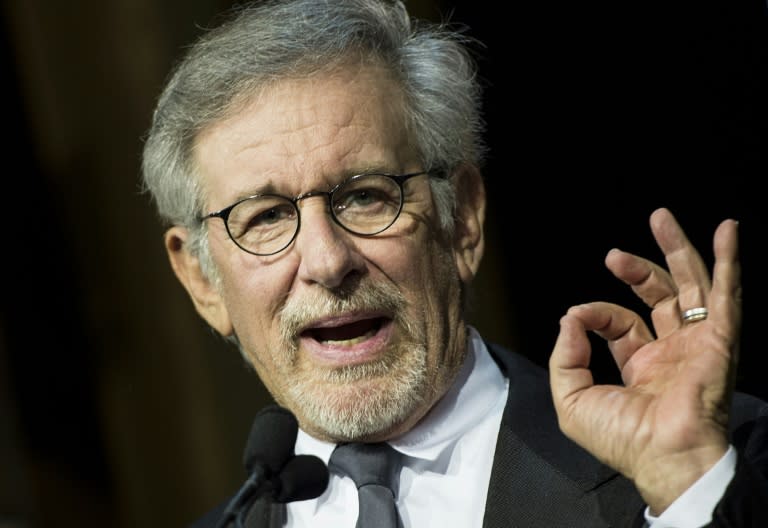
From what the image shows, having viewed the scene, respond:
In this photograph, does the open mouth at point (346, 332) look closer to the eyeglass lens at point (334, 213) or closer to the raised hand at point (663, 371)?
the eyeglass lens at point (334, 213)

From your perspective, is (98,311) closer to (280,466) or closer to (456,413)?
(456,413)

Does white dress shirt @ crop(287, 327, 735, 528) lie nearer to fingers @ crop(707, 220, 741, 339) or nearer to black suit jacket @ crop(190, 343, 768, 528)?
black suit jacket @ crop(190, 343, 768, 528)

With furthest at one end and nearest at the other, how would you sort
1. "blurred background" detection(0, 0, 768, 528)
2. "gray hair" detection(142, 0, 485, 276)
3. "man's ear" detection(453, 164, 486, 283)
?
"blurred background" detection(0, 0, 768, 528)
"man's ear" detection(453, 164, 486, 283)
"gray hair" detection(142, 0, 485, 276)

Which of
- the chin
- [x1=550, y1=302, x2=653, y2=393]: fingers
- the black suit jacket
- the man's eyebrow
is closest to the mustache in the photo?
the chin

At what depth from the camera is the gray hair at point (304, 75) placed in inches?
105

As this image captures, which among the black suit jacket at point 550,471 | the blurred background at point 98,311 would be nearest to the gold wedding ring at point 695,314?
the black suit jacket at point 550,471

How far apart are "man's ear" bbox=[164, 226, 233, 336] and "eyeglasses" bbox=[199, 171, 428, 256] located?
0.94 ft

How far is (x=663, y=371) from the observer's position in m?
2.04

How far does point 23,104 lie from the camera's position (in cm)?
462

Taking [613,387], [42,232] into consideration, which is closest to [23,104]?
[42,232]

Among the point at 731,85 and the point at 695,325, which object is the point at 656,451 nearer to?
the point at 695,325

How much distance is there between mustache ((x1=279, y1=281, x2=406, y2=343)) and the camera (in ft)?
8.15

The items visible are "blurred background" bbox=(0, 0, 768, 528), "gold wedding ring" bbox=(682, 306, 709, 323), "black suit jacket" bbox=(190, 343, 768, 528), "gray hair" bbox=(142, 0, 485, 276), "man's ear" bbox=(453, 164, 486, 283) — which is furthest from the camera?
"blurred background" bbox=(0, 0, 768, 528)

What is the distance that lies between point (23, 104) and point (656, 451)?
11.7ft
